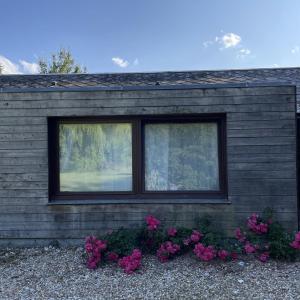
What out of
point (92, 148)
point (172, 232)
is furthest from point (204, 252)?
point (92, 148)

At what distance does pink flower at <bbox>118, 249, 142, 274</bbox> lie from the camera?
16.4 ft

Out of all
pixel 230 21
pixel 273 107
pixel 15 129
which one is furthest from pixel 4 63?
pixel 273 107

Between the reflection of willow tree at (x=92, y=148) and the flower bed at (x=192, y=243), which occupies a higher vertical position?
the reflection of willow tree at (x=92, y=148)

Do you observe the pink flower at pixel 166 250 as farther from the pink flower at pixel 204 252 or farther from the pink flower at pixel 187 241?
the pink flower at pixel 204 252

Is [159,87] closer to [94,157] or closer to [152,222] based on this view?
[94,157]

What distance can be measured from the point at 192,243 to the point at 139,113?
224cm

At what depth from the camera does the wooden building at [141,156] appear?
6.00 meters

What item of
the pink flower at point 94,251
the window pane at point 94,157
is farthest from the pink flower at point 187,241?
the window pane at point 94,157

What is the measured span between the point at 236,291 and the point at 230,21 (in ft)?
38.3

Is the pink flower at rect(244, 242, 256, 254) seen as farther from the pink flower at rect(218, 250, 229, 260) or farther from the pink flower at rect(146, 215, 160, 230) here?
the pink flower at rect(146, 215, 160, 230)

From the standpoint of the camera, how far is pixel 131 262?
5062mm

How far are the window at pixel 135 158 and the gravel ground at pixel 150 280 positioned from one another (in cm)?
123

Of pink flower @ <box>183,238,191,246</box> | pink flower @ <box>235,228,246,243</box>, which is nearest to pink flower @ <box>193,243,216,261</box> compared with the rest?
pink flower @ <box>183,238,191,246</box>

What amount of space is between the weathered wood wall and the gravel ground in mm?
730
